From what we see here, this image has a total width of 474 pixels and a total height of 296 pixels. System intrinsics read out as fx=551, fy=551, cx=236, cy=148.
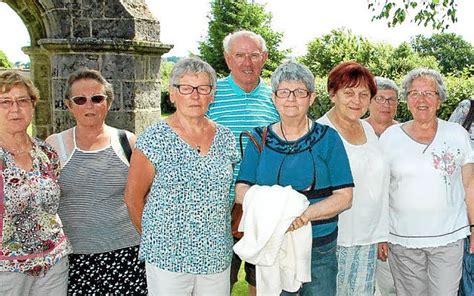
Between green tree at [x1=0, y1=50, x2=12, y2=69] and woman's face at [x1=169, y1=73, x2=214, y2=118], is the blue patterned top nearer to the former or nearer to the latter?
woman's face at [x1=169, y1=73, x2=214, y2=118]

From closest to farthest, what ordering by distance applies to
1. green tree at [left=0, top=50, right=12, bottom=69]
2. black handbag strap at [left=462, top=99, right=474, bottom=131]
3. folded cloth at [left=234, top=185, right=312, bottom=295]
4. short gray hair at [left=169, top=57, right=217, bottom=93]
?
folded cloth at [left=234, top=185, right=312, bottom=295] < short gray hair at [left=169, top=57, right=217, bottom=93] < black handbag strap at [left=462, top=99, right=474, bottom=131] < green tree at [left=0, top=50, right=12, bottom=69]

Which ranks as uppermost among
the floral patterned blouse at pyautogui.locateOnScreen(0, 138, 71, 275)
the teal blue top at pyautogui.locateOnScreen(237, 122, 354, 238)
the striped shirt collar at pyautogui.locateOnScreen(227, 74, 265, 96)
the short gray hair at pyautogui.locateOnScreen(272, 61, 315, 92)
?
the short gray hair at pyautogui.locateOnScreen(272, 61, 315, 92)

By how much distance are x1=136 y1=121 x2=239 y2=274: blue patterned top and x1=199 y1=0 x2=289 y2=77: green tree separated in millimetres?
33294

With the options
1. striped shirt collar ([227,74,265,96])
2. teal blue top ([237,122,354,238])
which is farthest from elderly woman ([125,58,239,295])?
striped shirt collar ([227,74,265,96])

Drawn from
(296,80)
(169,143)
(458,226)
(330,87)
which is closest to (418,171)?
(458,226)

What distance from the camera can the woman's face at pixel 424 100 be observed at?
11.7 feet

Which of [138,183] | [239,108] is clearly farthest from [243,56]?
[138,183]

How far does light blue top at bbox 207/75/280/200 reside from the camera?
153 inches

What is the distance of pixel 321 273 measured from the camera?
10.0 feet

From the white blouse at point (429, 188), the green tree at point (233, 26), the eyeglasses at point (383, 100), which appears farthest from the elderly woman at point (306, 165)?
the green tree at point (233, 26)

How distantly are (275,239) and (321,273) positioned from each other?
444 mm

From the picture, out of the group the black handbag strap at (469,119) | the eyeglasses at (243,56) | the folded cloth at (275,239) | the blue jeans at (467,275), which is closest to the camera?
the folded cloth at (275,239)

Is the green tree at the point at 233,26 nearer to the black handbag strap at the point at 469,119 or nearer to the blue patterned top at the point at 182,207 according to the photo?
the black handbag strap at the point at 469,119

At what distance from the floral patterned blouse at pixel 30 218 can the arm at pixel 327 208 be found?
1.32 meters
